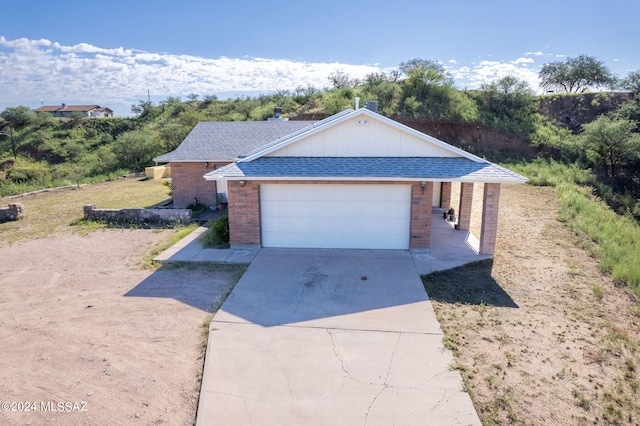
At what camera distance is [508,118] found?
36344 mm

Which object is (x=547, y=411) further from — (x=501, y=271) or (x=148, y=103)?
(x=148, y=103)

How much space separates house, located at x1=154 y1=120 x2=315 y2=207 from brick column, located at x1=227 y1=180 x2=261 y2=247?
5602mm

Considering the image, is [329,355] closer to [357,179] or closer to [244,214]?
[357,179]

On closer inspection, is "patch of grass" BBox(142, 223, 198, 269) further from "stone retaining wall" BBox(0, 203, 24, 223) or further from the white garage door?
"stone retaining wall" BBox(0, 203, 24, 223)

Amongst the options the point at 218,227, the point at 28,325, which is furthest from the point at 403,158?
the point at 28,325

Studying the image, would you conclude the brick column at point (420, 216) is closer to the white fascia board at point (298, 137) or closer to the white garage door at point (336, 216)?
the white garage door at point (336, 216)

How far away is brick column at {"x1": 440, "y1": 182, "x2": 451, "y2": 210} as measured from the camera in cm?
1736

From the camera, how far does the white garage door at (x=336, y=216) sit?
11.6 meters

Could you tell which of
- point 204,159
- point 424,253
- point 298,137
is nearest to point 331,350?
point 424,253

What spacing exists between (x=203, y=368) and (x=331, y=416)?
229cm

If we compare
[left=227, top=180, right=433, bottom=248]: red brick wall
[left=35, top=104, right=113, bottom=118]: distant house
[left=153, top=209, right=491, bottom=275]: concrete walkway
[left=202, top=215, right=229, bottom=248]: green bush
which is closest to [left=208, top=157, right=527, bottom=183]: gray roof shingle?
[left=227, top=180, right=433, bottom=248]: red brick wall

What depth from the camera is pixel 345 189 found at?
1162 centimetres

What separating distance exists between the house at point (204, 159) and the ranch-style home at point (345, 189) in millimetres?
5691

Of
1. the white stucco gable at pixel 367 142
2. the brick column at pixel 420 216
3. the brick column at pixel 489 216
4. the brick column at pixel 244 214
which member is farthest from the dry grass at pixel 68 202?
the brick column at pixel 489 216
